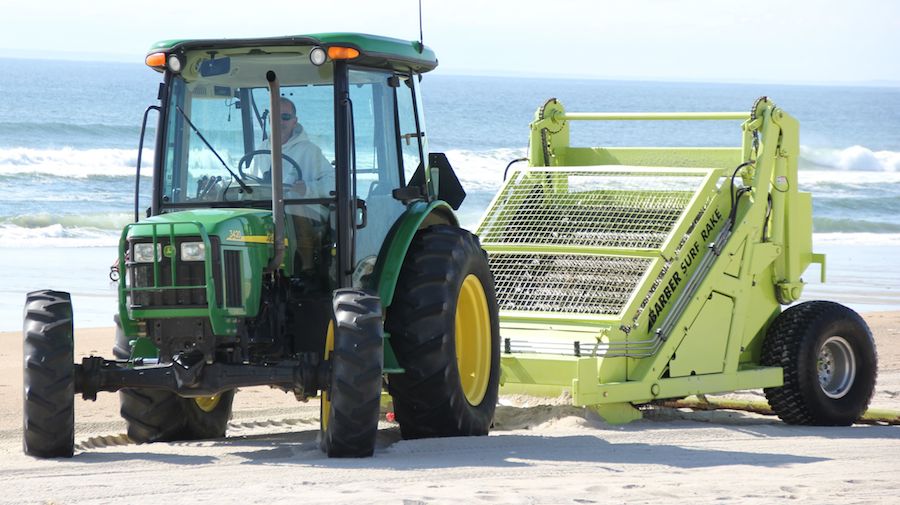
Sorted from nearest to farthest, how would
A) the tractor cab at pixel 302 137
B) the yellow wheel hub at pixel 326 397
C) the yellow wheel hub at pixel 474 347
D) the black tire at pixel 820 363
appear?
the yellow wheel hub at pixel 326 397 → the tractor cab at pixel 302 137 → the yellow wheel hub at pixel 474 347 → the black tire at pixel 820 363

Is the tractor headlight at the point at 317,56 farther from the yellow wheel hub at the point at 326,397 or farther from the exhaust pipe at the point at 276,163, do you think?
the yellow wheel hub at the point at 326,397

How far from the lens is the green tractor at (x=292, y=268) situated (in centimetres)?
703

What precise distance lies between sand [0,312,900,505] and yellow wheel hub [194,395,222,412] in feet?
0.73

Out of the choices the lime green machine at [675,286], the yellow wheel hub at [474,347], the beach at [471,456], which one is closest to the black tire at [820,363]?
the lime green machine at [675,286]

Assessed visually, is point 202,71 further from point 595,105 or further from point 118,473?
point 595,105

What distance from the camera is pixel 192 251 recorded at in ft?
23.1

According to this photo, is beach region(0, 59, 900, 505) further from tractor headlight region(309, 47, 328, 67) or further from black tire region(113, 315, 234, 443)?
tractor headlight region(309, 47, 328, 67)

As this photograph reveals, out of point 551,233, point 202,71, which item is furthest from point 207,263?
point 551,233

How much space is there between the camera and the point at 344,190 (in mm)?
7402

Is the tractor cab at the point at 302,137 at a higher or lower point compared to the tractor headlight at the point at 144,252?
higher

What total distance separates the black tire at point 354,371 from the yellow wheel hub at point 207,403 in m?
1.60

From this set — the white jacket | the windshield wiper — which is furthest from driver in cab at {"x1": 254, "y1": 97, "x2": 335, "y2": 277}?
the windshield wiper

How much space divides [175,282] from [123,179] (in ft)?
96.7

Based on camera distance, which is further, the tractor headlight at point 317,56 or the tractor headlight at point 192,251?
the tractor headlight at point 317,56
